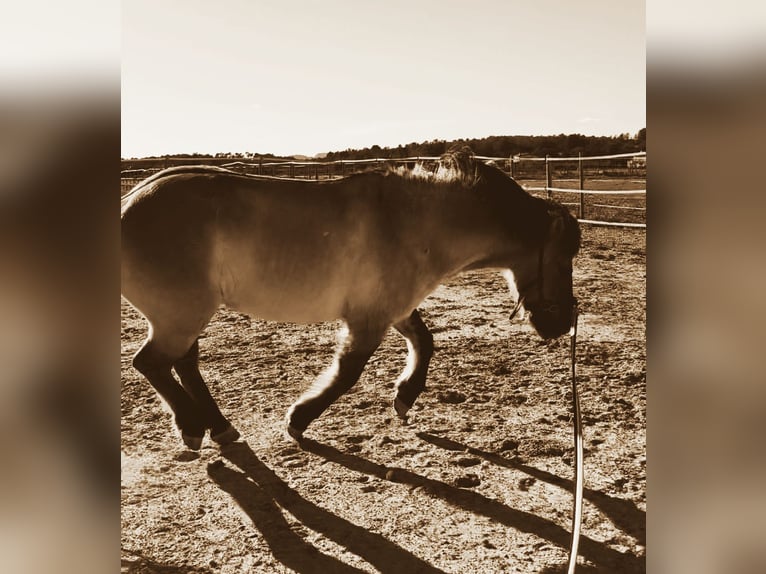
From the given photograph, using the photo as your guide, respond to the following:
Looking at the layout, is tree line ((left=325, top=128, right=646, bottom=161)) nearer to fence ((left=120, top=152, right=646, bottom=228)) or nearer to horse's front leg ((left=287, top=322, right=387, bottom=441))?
fence ((left=120, top=152, right=646, bottom=228))

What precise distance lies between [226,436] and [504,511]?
1.34m

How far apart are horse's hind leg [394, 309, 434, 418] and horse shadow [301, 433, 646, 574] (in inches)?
9.1

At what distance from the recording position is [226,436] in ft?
9.11

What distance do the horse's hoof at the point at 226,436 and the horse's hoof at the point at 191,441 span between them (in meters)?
0.12

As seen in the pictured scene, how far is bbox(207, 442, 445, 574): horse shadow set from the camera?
229 centimetres

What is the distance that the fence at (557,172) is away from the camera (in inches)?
115

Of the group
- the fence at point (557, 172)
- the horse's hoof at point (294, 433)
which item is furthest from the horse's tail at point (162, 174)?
the horse's hoof at point (294, 433)

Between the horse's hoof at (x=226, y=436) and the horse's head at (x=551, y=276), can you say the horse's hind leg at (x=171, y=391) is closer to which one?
the horse's hoof at (x=226, y=436)

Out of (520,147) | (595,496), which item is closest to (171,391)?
(595,496)

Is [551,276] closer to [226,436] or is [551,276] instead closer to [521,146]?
[521,146]
